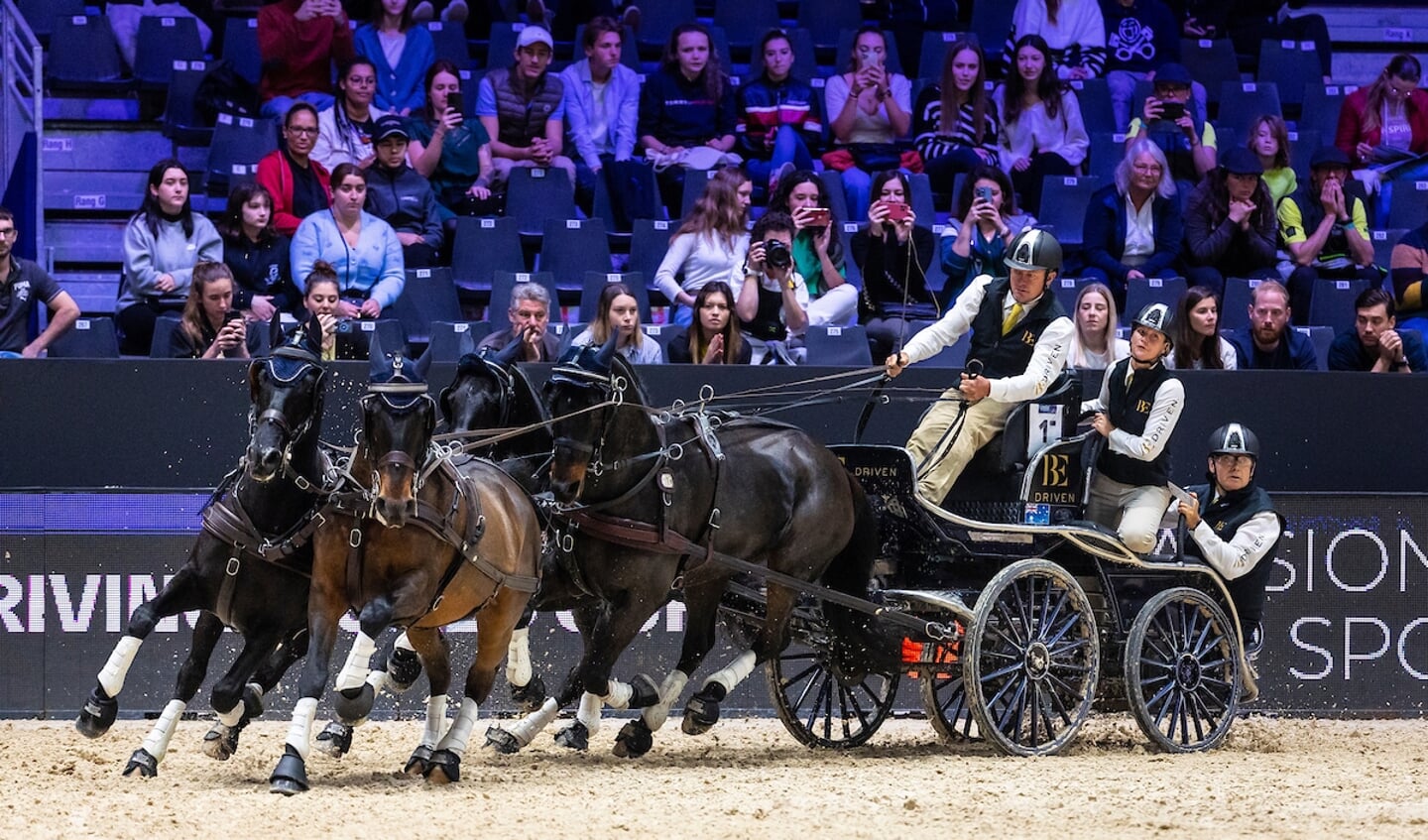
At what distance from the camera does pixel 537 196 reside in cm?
1252

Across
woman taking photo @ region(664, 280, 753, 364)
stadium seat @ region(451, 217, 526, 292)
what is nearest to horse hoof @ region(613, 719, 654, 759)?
woman taking photo @ region(664, 280, 753, 364)

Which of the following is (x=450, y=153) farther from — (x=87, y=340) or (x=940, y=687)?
(x=940, y=687)

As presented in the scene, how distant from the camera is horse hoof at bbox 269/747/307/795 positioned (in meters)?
6.44

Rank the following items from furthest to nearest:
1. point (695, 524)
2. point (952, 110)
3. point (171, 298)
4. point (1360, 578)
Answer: point (952, 110) < point (171, 298) < point (1360, 578) < point (695, 524)

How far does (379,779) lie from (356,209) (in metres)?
4.88

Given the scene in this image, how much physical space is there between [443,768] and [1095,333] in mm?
4777

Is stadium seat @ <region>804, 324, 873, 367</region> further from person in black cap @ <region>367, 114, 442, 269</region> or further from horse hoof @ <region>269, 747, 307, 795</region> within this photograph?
horse hoof @ <region>269, 747, 307, 795</region>

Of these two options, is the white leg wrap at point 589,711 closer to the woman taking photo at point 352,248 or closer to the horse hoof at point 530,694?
the horse hoof at point 530,694

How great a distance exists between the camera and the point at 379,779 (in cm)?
709

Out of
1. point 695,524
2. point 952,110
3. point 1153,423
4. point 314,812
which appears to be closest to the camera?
point 314,812

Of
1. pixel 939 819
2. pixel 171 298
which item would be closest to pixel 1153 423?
pixel 939 819

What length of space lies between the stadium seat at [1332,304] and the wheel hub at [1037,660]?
514cm

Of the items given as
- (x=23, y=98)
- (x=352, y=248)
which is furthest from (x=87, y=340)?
(x=23, y=98)

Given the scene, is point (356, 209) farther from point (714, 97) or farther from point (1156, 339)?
point (1156, 339)
